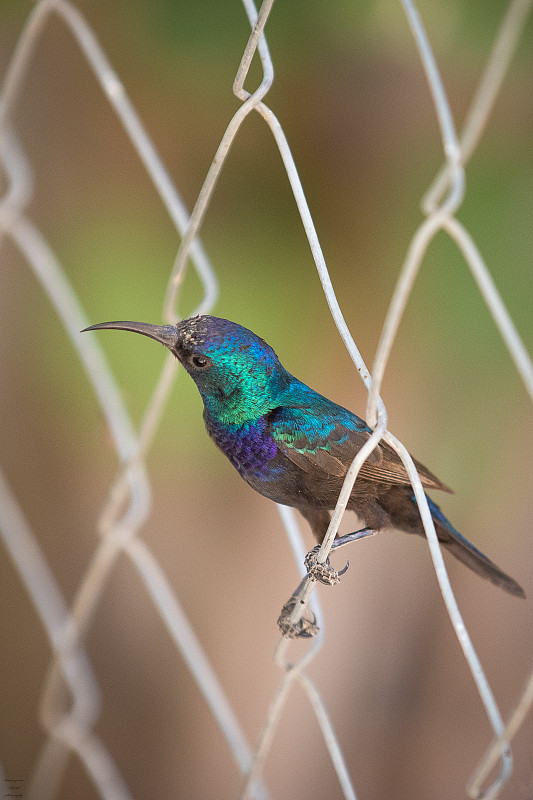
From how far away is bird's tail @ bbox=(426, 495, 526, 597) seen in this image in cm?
91

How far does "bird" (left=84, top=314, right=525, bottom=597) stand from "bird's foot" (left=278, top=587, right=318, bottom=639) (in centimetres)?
12

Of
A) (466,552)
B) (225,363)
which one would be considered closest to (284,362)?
(466,552)

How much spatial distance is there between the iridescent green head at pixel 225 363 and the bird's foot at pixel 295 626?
0.22 metres

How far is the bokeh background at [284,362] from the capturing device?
4.78 ft

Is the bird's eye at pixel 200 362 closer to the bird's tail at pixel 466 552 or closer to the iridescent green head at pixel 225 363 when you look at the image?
the iridescent green head at pixel 225 363

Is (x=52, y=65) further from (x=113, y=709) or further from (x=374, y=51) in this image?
(x=113, y=709)

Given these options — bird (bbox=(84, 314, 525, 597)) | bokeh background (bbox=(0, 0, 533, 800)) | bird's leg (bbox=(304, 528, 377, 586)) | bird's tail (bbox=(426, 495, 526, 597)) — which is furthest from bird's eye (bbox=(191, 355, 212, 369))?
bokeh background (bbox=(0, 0, 533, 800))

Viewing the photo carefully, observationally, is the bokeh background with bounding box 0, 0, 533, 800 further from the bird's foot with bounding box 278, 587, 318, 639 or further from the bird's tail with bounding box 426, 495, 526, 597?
the bird's foot with bounding box 278, 587, 318, 639

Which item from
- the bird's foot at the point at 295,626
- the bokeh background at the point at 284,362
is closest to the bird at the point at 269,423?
the bird's foot at the point at 295,626

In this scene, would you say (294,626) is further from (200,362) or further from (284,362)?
(284,362)

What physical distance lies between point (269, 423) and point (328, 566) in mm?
148

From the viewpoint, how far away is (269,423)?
774 mm

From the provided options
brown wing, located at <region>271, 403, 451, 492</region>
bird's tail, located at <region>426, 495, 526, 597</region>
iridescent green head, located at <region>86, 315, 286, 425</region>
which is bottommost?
bird's tail, located at <region>426, 495, 526, 597</region>

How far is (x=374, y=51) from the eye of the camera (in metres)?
1.57
